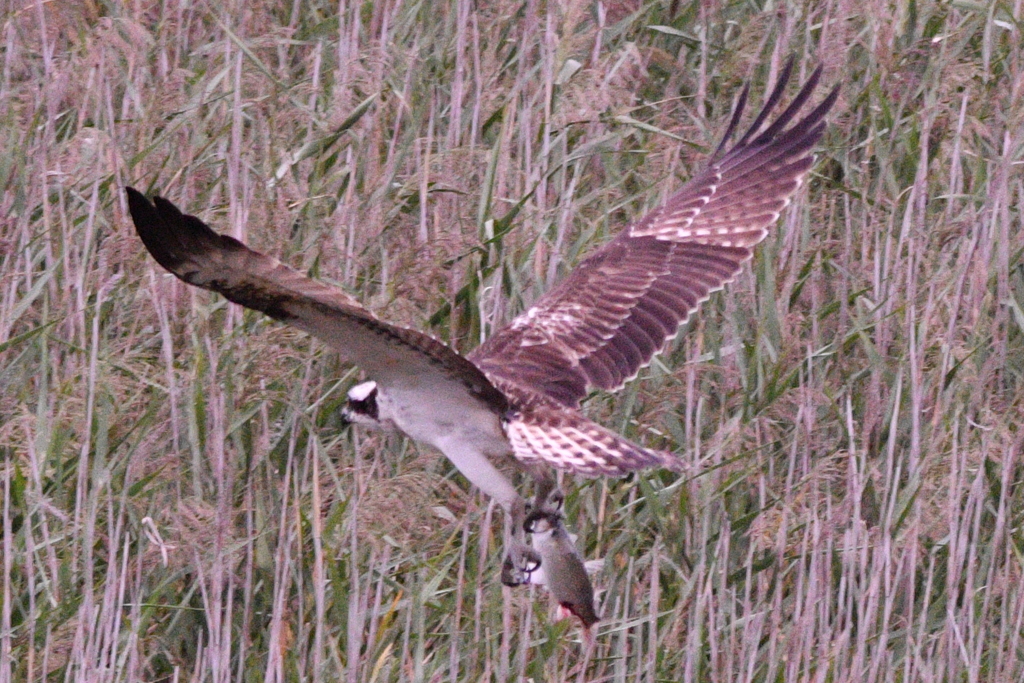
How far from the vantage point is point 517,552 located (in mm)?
3855

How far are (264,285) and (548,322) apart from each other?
117cm

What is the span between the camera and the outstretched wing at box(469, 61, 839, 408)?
4238 millimetres

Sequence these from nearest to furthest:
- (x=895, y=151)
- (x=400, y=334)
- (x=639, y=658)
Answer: (x=400, y=334) → (x=639, y=658) → (x=895, y=151)

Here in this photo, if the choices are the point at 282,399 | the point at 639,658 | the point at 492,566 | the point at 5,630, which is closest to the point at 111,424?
the point at 282,399

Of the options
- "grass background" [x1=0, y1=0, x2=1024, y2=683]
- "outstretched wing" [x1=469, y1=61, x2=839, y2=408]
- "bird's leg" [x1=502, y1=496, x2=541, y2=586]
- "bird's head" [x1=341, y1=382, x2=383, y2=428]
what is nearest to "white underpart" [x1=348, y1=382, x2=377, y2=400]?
"bird's head" [x1=341, y1=382, x2=383, y2=428]

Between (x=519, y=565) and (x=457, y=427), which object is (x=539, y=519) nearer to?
(x=519, y=565)

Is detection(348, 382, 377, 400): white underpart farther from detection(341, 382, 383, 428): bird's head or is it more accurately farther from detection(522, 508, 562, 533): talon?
detection(522, 508, 562, 533): talon

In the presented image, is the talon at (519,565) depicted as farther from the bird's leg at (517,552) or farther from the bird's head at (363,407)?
the bird's head at (363,407)

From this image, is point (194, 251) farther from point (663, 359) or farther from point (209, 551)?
point (663, 359)

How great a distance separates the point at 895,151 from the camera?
501cm

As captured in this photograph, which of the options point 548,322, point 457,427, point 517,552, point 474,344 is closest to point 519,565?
point 517,552

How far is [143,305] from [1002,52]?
2584 mm

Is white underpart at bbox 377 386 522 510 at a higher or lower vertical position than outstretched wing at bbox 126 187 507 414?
lower

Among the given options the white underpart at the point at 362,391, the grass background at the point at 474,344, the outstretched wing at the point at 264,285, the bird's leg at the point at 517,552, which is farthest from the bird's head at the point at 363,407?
the bird's leg at the point at 517,552
